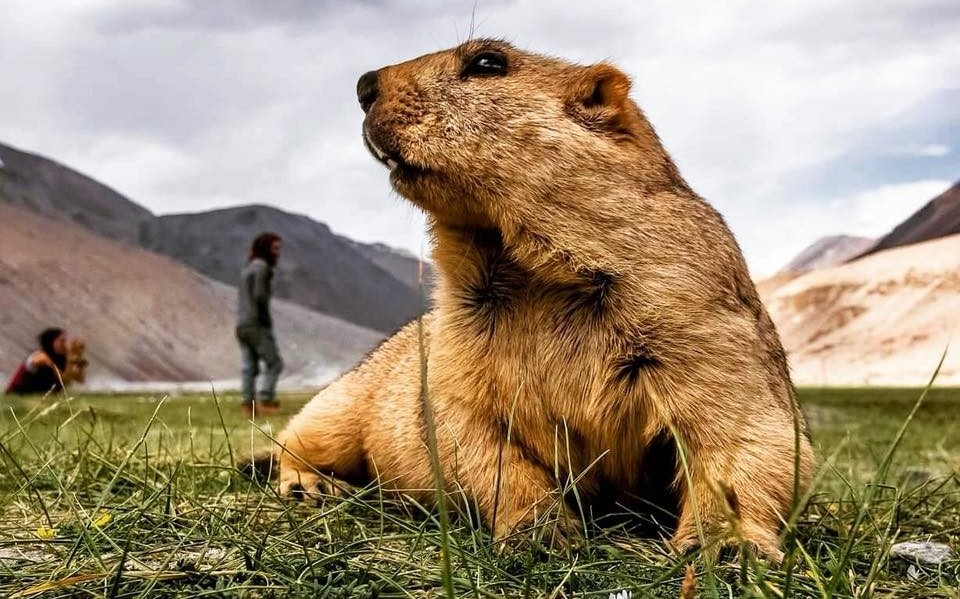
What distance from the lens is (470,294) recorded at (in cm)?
317

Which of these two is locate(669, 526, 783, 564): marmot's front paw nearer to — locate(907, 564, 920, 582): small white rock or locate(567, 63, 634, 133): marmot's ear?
locate(907, 564, 920, 582): small white rock

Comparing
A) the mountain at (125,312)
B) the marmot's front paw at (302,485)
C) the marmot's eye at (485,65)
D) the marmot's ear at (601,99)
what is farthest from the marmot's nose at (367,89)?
the mountain at (125,312)

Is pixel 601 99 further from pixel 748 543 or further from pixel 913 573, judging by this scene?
pixel 913 573

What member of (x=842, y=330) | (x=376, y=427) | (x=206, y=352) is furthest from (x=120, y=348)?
(x=376, y=427)

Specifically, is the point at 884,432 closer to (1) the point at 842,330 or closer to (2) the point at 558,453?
(2) the point at 558,453

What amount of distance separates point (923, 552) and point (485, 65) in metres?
2.27

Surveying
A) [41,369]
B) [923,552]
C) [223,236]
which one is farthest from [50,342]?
[223,236]

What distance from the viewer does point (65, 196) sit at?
79.8 metres

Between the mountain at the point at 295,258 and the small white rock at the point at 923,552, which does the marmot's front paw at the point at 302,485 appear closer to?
the small white rock at the point at 923,552

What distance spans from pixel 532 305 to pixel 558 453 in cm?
51

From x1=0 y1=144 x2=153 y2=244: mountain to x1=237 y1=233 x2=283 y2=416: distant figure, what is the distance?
6644cm

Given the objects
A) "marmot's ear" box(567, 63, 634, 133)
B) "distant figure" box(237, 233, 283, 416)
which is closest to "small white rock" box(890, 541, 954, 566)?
"marmot's ear" box(567, 63, 634, 133)

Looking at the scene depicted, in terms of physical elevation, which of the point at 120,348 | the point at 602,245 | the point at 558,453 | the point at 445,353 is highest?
the point at 602,245

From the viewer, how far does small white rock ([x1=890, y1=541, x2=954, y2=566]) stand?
287cm
